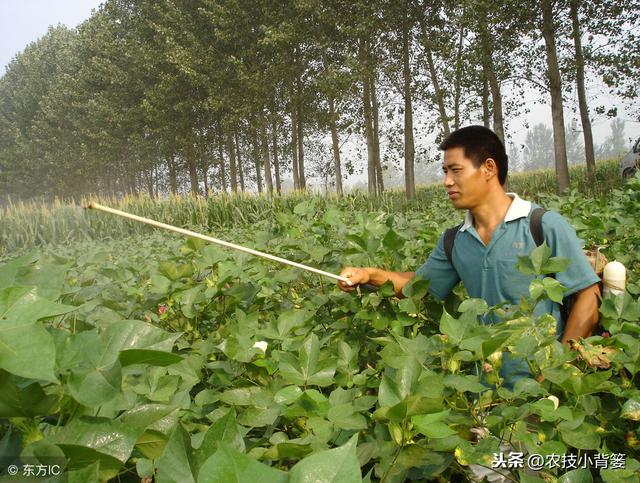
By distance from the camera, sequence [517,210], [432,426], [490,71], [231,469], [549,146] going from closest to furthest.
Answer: [231,469], [432,426], [517,210], [490,71], [549,146]

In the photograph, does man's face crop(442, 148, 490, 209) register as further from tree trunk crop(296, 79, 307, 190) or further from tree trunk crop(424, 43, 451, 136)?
tree trunk crop(296, 79, 307, 190)

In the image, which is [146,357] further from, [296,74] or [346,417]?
[296,74]

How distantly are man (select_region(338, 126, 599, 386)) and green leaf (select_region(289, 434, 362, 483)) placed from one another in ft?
4.37

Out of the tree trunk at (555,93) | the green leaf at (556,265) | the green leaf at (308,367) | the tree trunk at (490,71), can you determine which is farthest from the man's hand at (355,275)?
the tree trunk at (555,93)

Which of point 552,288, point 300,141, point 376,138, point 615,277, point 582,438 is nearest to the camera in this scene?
point 582,438

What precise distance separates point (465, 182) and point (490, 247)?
297 mm

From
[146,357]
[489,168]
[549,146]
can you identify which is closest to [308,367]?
[146,357]

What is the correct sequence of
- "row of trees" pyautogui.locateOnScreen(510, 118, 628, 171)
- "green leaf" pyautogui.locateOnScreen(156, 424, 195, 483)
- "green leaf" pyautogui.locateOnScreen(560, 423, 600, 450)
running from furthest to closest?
"row of trees" pyautogui.locateOnScreen(510, 118, 628, 171) < "green leaf" pyautogui.locateOnScreen(560, 423, 600, 450) < "green leaf" pyautogui.locateOnScreen(156, 424, 195, 483)

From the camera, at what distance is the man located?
1.82m

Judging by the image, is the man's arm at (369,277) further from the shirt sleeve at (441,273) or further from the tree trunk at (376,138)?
the tree trunk at (376,138)

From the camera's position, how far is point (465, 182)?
84.7 inches

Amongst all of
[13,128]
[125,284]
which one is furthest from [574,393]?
[13,128]

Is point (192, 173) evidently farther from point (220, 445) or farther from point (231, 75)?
point (220, 445)

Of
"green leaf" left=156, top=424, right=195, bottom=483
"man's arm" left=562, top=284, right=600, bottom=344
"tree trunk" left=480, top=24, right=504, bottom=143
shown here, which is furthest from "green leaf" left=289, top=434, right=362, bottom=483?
"tree trunk" left=480, top=24, right=504, bottom=143
